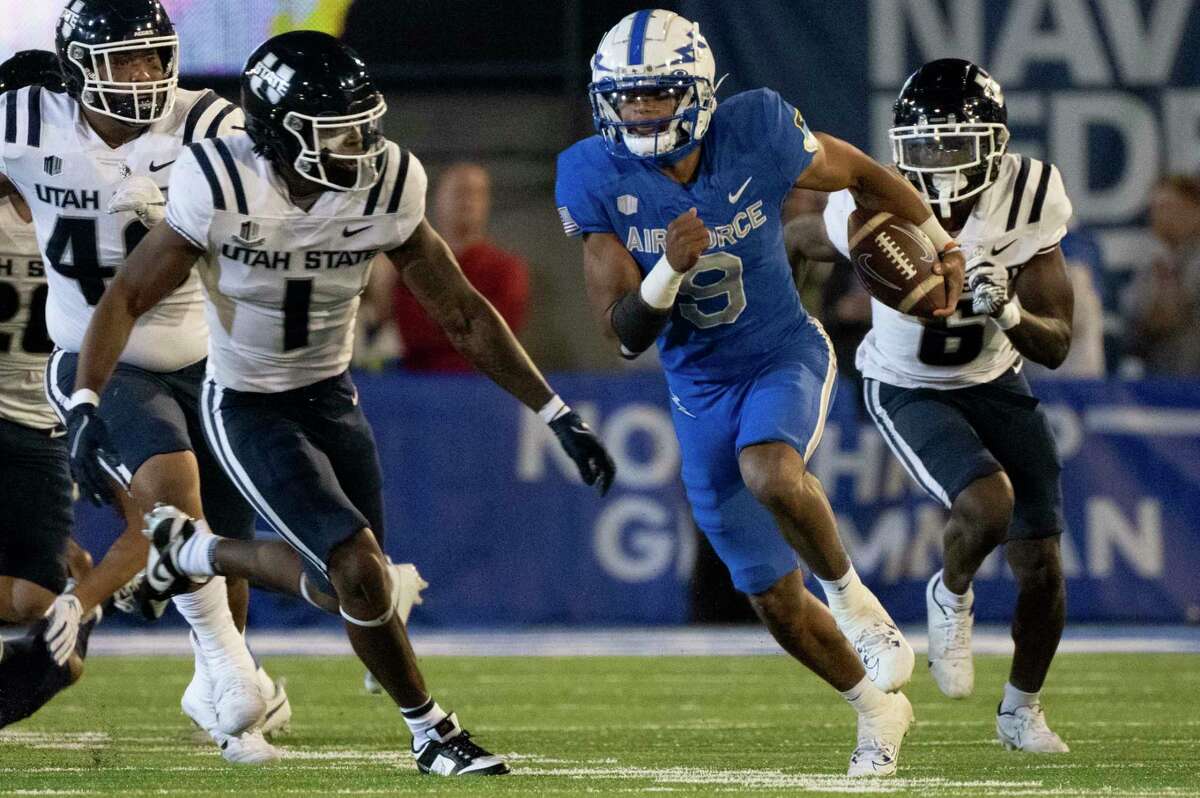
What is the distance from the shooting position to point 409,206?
466 cm

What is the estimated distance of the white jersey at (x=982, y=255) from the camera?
18.0ft

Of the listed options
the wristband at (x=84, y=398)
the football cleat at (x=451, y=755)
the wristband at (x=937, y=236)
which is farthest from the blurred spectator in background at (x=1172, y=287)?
the wristband at (x=84, y=398)

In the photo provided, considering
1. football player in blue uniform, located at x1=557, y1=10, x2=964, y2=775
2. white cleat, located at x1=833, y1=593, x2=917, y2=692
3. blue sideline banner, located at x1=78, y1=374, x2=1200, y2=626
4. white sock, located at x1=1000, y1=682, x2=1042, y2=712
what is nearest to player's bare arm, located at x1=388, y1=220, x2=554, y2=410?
football player in blue uniform, located at x1=557, y1=10, x2=964, y2=775

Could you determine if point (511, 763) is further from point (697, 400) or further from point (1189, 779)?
point (1189, 779)

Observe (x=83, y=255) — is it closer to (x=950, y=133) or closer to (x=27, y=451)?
(x=27, y=451)

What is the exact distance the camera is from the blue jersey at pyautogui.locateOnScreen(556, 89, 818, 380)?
189 inches

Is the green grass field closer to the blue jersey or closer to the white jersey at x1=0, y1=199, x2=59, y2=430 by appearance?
the white jersey at x1=0, y1=199, x2=59, y2=430

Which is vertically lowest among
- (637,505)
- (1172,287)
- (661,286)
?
(637,505)

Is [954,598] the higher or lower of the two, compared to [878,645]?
lower

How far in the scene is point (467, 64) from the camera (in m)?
10.9

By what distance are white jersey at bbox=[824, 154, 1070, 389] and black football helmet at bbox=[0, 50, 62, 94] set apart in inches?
88.5

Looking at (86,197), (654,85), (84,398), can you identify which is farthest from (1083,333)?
(84,398)

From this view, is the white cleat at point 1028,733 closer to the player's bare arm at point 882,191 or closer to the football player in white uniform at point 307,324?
the player's bare arm at point 882,191

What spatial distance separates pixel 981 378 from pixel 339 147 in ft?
6.57
